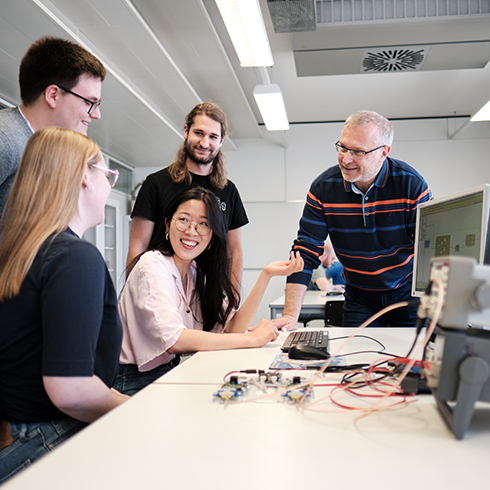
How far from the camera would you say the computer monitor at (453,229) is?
1.13 meters

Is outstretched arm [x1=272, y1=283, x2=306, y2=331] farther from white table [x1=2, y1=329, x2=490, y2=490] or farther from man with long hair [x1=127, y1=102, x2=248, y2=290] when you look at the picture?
white table [x1=2, y1=329, x2=490, y2=490]

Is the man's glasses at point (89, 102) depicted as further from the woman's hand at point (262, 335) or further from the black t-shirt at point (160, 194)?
the woman's hand at point (262, 335)

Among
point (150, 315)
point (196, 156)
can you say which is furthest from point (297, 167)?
point (150, 315)

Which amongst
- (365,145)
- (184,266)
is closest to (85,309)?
(184,266)

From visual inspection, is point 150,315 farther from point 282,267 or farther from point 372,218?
point 372,218

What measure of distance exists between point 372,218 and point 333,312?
1.36 meters

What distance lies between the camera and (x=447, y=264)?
27.6 inches

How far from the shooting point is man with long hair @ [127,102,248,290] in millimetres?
2141

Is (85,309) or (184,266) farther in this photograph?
(184,266)

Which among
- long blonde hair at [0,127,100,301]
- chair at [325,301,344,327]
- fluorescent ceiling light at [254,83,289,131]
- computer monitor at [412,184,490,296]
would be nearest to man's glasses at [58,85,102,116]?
long blonde hair at [0,127,100,301]

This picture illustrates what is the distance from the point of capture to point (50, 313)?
0.85m

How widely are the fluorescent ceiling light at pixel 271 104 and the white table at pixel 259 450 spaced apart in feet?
11.7

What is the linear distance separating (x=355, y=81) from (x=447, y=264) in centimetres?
482

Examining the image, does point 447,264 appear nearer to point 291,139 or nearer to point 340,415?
point 340,415
